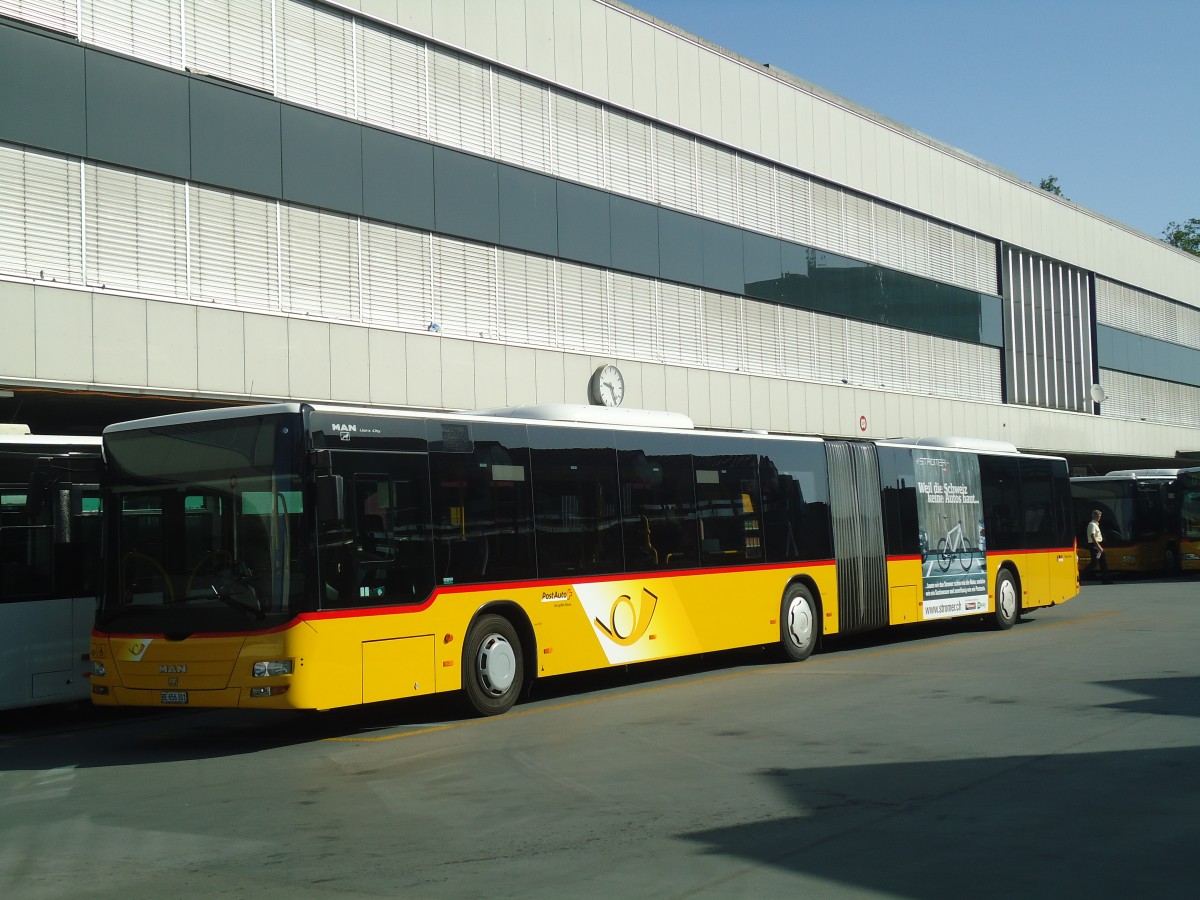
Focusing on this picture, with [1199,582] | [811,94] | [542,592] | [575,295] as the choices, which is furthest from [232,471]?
[1199,582]

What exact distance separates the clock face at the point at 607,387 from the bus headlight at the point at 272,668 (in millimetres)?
15611

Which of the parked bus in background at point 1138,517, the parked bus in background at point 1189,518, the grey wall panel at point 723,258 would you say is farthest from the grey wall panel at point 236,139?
the parked bus in background at point 1189,518

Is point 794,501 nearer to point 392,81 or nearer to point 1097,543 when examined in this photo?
point 392,81

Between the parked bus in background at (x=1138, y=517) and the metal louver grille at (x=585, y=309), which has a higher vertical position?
the metal louver grille at (x=585, y=309)

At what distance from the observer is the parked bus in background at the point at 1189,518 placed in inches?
1508

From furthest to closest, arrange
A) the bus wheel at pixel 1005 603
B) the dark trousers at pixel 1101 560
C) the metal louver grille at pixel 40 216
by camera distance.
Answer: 1. the dark trousers at pixel 1101 560
2. the bus wheel at pixel 1005 603
3. the metal louver grille at pixel 40 216

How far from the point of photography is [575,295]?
26422 mm

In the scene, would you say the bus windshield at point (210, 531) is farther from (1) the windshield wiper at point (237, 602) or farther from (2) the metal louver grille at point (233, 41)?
(2) the metal louver grille at point (233, 41)

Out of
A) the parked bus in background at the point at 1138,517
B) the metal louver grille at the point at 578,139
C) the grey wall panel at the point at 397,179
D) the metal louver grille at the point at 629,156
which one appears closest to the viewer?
the grey wall panel at the point at 397,179

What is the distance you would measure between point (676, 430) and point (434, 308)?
8.00 metres

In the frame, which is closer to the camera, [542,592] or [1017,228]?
[542,592]

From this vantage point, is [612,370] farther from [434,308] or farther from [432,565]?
[432,565]

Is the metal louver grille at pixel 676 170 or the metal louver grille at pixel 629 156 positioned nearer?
the metal louver grille at pixel 629 156

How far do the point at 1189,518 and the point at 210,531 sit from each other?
33788 millimetres
